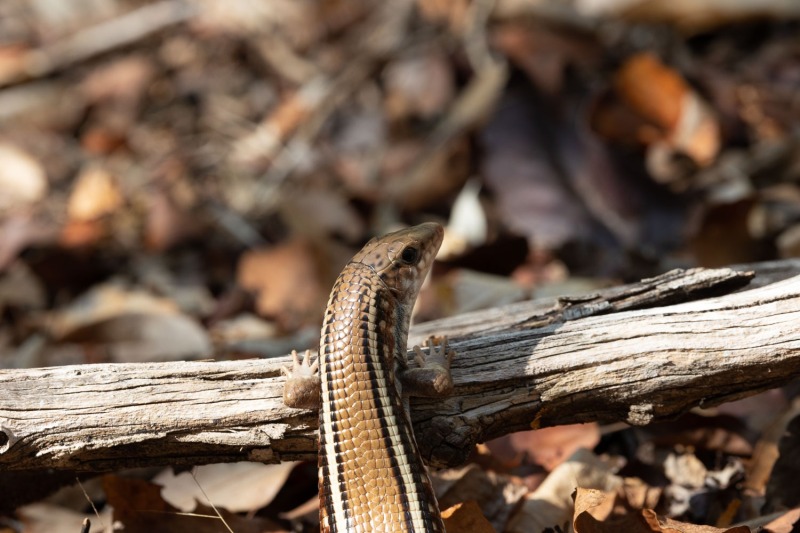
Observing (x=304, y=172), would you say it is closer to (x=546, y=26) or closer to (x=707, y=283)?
(x=546, y=26)

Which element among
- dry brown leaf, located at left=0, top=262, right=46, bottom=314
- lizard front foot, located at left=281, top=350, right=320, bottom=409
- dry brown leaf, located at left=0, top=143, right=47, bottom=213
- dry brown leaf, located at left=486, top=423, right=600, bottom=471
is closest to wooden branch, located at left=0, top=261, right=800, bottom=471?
lizard front foot, located at left=281, top=350, right=320, bottom=409

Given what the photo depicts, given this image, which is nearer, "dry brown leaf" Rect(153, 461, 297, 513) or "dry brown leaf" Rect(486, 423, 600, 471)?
"dry brown leaf" Rect(153, 461, 297, 513)

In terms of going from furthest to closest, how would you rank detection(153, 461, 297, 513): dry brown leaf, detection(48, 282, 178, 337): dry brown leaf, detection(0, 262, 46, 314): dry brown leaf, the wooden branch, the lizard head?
1. detection(0, 262, 46, 314): dry brown leaf
2. detection(48, 282, 178, 337): dry brown leaf
3. detection(153, 461, 297, 513): dry brown leaf
4. the lizard head
5. the wooden branch

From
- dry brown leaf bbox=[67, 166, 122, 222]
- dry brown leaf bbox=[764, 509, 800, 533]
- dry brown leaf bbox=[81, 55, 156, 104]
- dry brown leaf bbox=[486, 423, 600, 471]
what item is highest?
dry brown leaf bbox=[81, 55, 156, 104]

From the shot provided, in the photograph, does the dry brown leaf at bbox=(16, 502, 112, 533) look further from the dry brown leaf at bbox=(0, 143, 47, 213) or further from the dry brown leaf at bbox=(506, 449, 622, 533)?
the dry brown leaf at bbox=(0, 143, 47, 213)

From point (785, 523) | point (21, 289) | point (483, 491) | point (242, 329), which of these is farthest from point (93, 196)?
point (785, 523)

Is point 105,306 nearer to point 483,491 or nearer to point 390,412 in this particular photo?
point 483,491

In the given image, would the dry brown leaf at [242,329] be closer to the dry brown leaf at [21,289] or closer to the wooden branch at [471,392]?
the dry brown leaf at [21,289]
